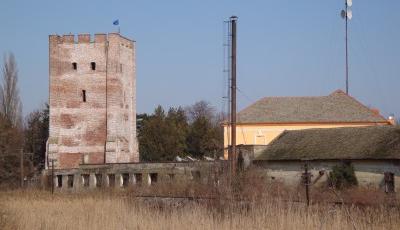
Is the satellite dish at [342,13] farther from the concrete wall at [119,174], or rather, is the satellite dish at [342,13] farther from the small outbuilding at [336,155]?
the concrete wall at [119,174]

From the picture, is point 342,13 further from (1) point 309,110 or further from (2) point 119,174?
(2) point 119,174

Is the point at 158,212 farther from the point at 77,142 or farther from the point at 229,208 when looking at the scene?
the point at 77,142

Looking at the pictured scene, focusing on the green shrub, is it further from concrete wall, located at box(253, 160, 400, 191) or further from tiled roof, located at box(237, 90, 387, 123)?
tiled roof, located at box(237, 90, 387, 123)

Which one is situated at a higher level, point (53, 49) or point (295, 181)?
point (53, 49)

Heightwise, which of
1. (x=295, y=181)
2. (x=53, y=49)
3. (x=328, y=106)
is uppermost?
(x=53, y=49)

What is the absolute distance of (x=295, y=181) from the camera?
35.3 meters

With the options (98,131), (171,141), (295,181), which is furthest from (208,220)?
(171,141)

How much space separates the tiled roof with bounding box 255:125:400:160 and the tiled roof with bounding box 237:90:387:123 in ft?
33.3

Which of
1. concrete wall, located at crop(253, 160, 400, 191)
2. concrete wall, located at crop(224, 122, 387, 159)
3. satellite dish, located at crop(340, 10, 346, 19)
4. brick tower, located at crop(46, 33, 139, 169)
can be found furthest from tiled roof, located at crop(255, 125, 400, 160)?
brick tower, located at crop(46, 33, 139, 169)

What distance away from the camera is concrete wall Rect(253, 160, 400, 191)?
31.8 metres

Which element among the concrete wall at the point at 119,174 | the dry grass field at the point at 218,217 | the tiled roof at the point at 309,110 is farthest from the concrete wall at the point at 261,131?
the dry grass field at the point at 218,217

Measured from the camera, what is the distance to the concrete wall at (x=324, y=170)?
31.8 metres

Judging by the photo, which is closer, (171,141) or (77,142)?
(77,142)

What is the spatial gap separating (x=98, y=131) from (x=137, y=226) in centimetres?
3642
